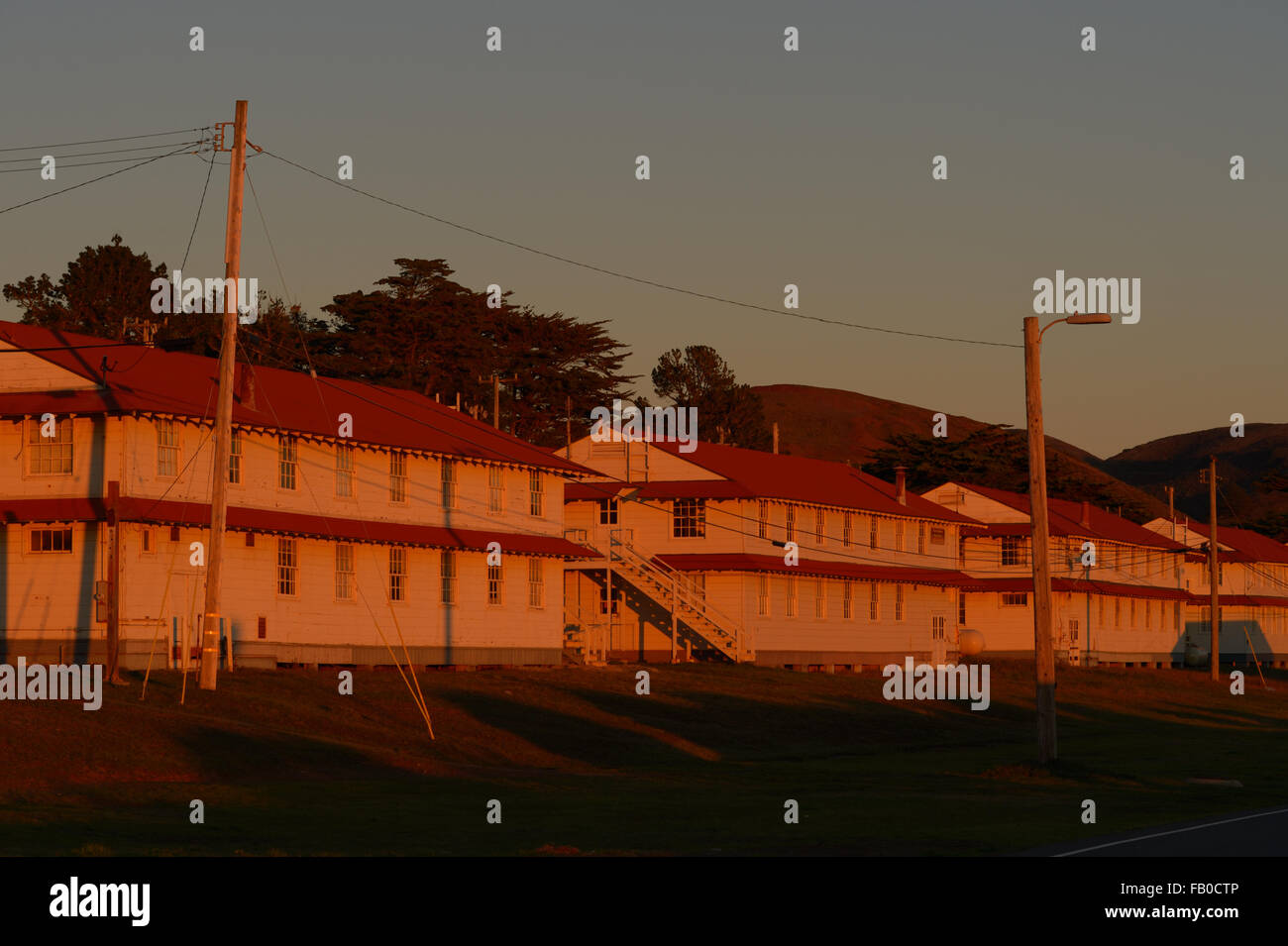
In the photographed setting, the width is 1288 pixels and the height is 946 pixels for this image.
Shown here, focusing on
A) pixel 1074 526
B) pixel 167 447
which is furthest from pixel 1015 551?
pixel 167 447

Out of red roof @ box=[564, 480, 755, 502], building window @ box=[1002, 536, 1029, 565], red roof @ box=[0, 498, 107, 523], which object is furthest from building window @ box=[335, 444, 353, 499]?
building window @ box=[1002, 536, 1029, 565]

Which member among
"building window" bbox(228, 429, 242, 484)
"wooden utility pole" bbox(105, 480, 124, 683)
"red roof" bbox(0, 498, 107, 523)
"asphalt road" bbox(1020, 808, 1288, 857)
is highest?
"building window" bbox(228, 429, 242, 484)

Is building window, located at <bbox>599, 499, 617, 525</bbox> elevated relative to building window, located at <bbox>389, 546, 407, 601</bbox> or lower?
elevated

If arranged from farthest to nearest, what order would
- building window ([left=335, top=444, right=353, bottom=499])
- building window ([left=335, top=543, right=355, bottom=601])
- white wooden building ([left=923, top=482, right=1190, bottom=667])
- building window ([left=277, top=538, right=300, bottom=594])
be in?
1. white wooden building ([left=923, top=482, right=1190, bottom=667])
2. building window ([left=335, top=444, right=353, bottom=499])
3. building window ([left=335, top=543, right=355, bottom=601])
4. building window ([left=277, top=538, right=300, bottom=594])

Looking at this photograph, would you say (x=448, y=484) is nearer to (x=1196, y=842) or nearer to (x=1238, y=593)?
(x=1196, y=842)

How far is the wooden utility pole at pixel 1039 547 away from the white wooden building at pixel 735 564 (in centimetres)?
2880

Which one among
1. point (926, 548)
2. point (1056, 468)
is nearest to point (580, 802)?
point (926, 548)

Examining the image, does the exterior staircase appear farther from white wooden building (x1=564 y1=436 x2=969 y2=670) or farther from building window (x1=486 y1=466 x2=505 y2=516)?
building window (x1=486 y1=466 x2=505 y2=516)

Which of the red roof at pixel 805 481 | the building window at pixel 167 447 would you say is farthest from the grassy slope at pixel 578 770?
the red roof at pixel 805 481

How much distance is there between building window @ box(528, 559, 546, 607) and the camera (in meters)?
61.2

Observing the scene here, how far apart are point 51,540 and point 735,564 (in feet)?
95.4

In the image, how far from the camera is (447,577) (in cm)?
5734

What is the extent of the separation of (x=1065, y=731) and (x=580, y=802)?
2907 cm

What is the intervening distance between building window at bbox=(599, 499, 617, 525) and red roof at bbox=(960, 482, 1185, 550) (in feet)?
80.1
